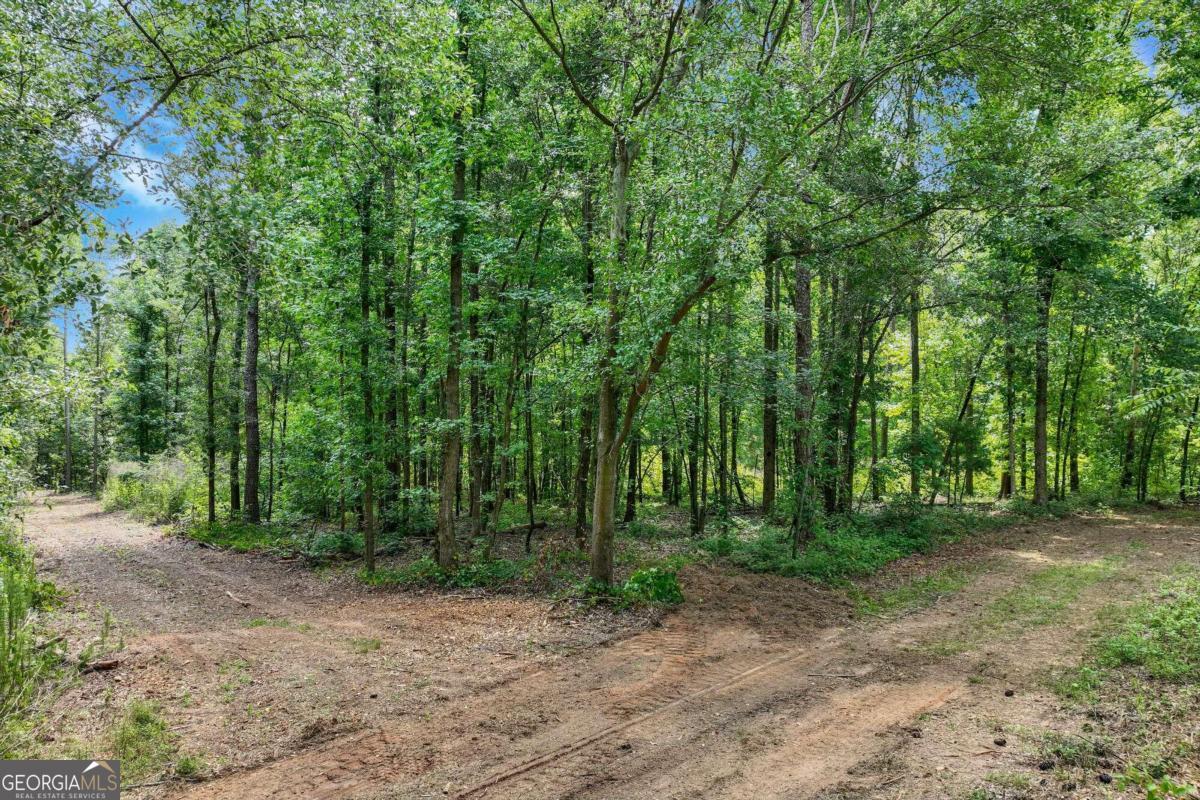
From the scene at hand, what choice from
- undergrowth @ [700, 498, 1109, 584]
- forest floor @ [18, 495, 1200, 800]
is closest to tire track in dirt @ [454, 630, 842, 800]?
forest floor @ [18, 495, 1200, 800]

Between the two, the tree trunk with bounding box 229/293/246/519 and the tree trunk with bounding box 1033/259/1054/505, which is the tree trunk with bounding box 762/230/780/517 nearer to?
the tree trunk with bounding box 1033/259/1054/505

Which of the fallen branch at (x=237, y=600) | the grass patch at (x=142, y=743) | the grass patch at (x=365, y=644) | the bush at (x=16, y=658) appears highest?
the bush at (x=16, y=658)

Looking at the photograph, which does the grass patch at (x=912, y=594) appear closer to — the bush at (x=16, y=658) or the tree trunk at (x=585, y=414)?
the tree trunk at (x=585, y=414)

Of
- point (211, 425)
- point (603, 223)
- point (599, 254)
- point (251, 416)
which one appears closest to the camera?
point (599, 254)

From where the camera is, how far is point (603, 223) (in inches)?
450

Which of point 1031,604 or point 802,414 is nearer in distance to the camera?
point 1031,604

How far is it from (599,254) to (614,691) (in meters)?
6.82

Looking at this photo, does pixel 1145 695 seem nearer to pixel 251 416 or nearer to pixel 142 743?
pixel 142 743

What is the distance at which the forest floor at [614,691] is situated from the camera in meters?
4.12

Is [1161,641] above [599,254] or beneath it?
beneath

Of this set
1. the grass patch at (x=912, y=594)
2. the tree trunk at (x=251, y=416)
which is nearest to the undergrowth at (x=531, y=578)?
the grass patch at (x=912, y=594)
